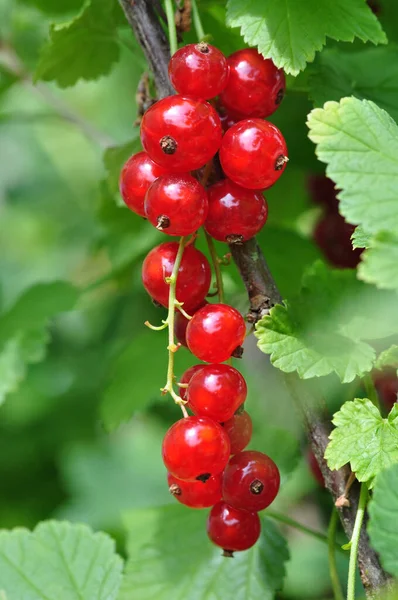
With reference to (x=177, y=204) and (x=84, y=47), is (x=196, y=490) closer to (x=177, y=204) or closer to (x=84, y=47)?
(x=177, y=204)

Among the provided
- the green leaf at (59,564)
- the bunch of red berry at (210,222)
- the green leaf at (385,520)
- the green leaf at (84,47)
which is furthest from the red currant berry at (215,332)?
the green leaf at (84,47)

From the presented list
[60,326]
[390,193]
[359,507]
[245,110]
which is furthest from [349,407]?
[60,326]

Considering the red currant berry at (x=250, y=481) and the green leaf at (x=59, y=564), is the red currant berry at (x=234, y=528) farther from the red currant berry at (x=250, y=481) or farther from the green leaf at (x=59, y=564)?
the green leaf at (x=59, y=564)

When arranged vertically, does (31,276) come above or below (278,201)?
below

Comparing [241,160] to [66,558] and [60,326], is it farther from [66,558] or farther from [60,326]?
[60,326]

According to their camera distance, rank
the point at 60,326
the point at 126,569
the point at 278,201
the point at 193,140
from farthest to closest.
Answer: the point at 60,326 < the point at 278,201 < the point at 126,569 < the point at 193,140

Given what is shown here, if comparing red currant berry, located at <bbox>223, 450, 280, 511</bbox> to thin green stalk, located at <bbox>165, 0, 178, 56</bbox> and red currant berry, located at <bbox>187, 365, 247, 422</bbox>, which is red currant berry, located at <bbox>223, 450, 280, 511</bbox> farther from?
thin green stalk, located at <bbox>165, 0, 178, 56</bbox>

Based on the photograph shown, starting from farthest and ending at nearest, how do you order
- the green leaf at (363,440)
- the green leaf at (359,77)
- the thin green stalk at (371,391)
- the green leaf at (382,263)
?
the green leaf at (359,77)
the thin green stalk at (371,391)
the green leaf at (363,440)
the green leaf at (382,263)
